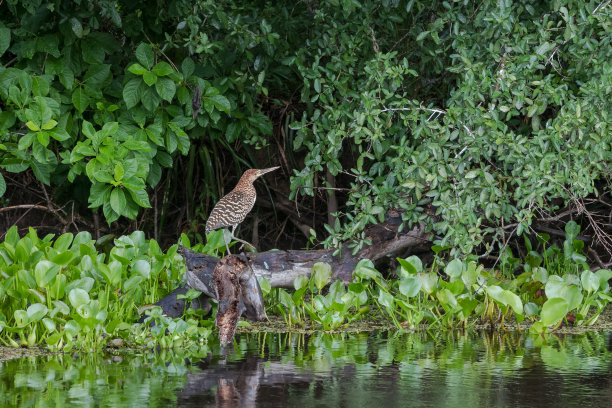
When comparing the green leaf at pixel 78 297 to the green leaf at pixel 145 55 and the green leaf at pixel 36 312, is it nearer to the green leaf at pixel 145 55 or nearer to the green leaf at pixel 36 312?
the green leaf at pixel 36 312

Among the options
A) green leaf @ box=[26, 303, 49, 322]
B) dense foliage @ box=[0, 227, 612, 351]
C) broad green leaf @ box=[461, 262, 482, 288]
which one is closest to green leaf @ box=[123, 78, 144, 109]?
dense foliage @ box=[0, 227, 612, 351]

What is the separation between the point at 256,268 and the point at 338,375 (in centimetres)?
211

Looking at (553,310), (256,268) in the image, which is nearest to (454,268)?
(553,310)

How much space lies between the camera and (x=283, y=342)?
5.30 metres

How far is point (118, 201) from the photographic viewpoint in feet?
20.1

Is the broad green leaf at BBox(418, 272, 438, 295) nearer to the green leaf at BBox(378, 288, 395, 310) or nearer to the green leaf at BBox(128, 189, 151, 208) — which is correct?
the green leaf at BBox(378, 288, 395, 310)

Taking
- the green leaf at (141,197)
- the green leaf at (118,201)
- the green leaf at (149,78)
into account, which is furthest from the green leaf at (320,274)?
the green leaf at (149,78)

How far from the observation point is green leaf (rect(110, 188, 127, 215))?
6094mm

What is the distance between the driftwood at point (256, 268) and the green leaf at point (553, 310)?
1373 millimetres

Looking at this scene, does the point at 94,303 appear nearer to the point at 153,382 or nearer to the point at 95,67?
the point at 153,382

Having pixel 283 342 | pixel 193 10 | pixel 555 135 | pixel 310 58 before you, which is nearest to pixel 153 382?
pixel 283 342

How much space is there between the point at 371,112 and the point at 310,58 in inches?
66.6

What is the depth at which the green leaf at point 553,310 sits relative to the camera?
535cm

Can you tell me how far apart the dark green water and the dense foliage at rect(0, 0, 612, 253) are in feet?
3.07
